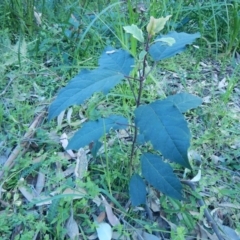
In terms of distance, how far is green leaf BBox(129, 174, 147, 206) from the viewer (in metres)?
1.01

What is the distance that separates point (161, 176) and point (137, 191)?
0.31 ft

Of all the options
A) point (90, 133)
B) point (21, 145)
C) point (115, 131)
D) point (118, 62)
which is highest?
point (118, 62)

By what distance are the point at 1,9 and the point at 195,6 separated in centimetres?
102

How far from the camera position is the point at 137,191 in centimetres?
102

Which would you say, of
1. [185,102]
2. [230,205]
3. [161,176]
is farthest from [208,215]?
[185,102]

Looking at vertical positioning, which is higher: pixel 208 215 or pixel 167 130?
pixel 167 130

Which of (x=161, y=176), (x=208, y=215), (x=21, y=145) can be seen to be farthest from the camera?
(x=21, y=145)

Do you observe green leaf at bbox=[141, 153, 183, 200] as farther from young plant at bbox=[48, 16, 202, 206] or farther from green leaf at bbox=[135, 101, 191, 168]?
→ green leaf at bbox=[135, 101, 191, 168]

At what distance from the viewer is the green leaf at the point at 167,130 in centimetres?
83

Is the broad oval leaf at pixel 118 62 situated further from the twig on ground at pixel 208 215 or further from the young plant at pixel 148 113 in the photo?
the twig on ground at pixel 208 215

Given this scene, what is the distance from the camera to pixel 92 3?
7.02 ft

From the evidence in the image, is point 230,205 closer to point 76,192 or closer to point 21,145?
point 76,192

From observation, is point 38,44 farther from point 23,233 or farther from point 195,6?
point 23,233

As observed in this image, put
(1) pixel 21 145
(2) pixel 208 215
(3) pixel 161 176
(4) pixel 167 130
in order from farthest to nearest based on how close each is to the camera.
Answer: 1. (1) pixel 21 145
2. (2) pixel 208 215
3. (3) pixel 161 176
4. (4) pixel 167 130
